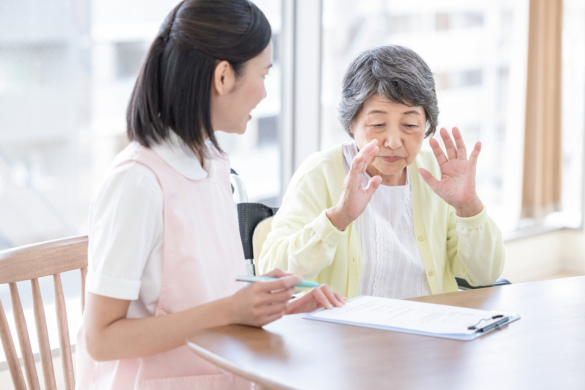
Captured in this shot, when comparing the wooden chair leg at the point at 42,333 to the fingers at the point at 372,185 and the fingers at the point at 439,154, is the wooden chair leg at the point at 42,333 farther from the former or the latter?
the fingers at the point at 439,154

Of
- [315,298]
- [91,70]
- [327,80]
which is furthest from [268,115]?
[315,298]

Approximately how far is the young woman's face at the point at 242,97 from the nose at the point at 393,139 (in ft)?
1.79

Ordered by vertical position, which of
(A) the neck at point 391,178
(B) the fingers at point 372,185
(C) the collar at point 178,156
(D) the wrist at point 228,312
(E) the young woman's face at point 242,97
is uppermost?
(E) the young woman's face at point 242,97

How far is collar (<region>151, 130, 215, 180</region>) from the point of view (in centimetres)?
131

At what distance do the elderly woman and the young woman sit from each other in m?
0.47

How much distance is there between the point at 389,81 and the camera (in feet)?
5.98

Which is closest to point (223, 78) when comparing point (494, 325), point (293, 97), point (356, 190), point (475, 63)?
point (356, 190)

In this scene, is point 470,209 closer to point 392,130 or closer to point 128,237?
point 392,130

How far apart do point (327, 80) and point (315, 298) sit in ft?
6.74

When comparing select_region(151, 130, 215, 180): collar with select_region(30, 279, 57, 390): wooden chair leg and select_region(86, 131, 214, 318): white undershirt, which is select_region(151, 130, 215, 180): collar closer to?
select_region(86, 131, 214, 318): white undershirt

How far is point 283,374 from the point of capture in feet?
3.43

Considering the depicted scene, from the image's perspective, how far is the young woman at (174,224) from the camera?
1.21 m

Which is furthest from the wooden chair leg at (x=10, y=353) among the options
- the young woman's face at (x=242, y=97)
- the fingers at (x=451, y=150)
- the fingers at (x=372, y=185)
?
the fingers at (x=451, y=150)

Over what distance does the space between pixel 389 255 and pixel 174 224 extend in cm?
74
